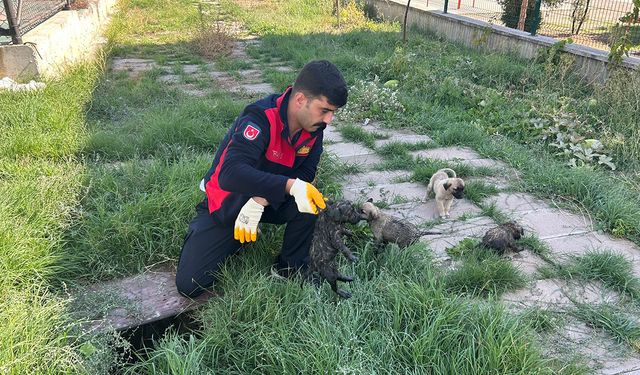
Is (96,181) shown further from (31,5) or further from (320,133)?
(31,5)

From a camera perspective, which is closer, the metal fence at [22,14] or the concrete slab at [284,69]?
the metal fence at [22,14]

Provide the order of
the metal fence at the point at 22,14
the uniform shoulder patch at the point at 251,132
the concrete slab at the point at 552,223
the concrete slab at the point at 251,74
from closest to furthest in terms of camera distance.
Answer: the uniform shoulder patch at the point at 251,132, the concrete slab at the point at 552,223, the metal fence at the point at 22,14, the concrete slab at the point at 251,74

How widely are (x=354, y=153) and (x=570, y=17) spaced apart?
730cm

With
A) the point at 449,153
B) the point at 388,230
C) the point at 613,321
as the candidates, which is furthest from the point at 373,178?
the point at 613,321

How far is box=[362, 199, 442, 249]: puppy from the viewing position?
10.4 ft

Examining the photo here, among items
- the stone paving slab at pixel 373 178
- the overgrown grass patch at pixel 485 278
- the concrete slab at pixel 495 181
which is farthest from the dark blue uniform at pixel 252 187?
the concrete slab at pixel 495 181

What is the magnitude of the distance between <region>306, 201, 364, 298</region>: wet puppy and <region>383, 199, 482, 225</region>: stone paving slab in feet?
3.99

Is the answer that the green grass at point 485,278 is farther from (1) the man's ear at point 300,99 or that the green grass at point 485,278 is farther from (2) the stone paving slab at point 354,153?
(2) the stone paving slab at point 354,153

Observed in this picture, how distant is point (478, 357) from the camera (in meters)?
2.22

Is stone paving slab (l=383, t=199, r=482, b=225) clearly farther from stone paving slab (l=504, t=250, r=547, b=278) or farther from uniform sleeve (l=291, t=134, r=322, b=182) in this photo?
Answer: uniform sleeve (l=291, t=134, r=322, b=182)

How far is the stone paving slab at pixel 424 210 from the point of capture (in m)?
3.86

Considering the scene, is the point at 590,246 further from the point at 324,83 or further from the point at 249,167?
the point at 249,167

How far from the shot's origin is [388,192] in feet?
13.9

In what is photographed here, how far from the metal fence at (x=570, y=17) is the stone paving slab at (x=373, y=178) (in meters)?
3.89
